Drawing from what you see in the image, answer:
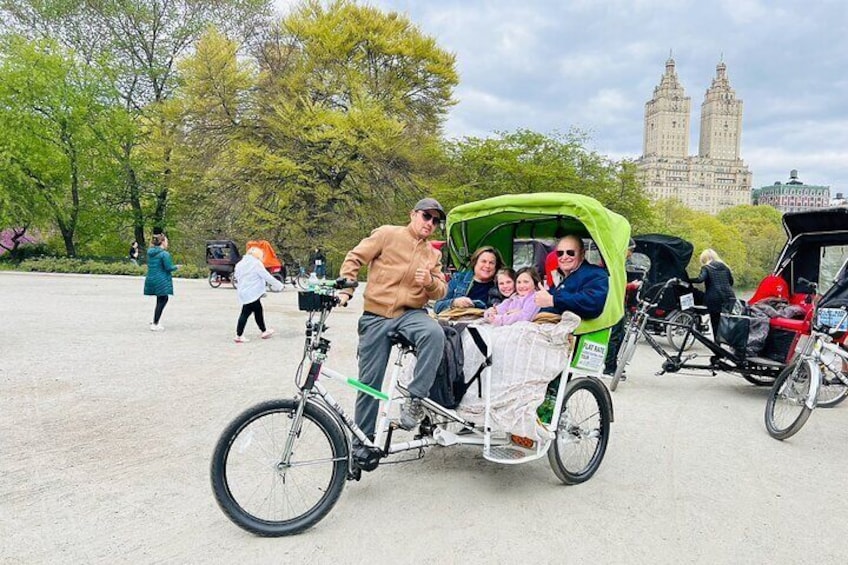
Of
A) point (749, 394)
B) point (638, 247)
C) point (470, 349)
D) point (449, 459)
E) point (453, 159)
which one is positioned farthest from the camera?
point (453, 159)

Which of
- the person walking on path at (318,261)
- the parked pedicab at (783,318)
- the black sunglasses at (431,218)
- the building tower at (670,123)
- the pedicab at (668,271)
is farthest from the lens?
the building tower at (670,123)

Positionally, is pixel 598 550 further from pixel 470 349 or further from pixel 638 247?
pixel 638 247

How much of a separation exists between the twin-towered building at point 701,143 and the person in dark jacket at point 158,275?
157 m

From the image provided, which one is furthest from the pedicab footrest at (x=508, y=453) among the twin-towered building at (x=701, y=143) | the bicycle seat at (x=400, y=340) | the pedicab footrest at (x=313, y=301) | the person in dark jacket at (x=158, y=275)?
the twin-towered building at (x=701, y=143)

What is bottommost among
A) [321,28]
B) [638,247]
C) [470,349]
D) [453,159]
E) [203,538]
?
[203,538]

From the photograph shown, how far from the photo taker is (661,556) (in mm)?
3104

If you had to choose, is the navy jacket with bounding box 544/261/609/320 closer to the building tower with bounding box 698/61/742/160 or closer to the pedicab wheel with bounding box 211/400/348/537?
the pedicab wheel with bounding box 211/400/348/537

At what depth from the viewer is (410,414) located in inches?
150

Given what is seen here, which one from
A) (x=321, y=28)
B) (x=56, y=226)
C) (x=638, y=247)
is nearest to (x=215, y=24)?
(x=321, y=28)

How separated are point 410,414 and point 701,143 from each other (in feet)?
665

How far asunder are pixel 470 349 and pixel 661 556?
161 cm

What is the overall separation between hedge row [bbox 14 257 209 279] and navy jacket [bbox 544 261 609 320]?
25.0m

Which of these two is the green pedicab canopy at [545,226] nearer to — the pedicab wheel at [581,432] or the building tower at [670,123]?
the pedicab wheel at [581,432]

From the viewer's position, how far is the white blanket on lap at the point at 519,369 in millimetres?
3752
